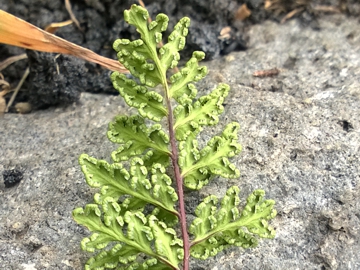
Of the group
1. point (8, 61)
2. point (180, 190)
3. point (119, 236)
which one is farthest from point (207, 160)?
point (8, 61)

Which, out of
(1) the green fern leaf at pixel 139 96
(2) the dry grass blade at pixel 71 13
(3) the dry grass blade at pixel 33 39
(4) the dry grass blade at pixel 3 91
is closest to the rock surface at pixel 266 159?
(4) the dry grass blade at pixel 3 91

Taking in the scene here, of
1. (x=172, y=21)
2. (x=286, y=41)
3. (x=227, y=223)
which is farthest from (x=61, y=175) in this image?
(x=286, y=41)

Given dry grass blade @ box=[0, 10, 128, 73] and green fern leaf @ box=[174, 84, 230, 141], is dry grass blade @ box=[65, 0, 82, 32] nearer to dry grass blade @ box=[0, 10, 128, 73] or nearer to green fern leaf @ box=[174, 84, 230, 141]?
dry grass blade @ box=[0, 10, 128, 73]

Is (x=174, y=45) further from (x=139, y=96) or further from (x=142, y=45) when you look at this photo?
(x=139, y=96)

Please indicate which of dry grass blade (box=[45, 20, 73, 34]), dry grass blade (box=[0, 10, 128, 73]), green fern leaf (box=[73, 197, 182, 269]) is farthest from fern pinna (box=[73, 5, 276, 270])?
dry grass blade (box=[45, 20, 73, 34])

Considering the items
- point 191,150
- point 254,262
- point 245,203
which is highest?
point 191,150

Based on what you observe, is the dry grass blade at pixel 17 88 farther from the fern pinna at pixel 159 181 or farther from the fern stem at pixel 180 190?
the fern stem at pixel 180 190

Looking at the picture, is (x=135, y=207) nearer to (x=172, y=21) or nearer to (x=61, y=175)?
(x=61, y=175)
